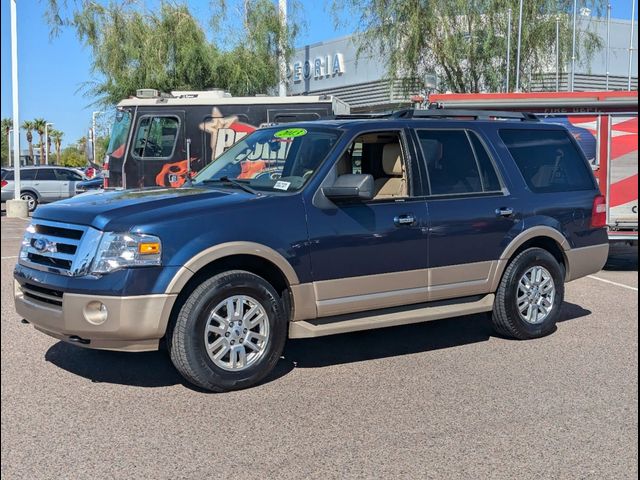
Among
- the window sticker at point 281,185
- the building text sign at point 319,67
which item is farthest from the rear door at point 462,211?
the building text sign at point 319,67

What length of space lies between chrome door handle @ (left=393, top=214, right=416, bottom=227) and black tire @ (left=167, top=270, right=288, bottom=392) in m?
1.21

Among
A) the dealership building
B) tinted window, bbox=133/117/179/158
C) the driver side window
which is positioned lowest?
the driver side window

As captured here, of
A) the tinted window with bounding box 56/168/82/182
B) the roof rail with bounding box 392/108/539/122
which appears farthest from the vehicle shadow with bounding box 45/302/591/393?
the tinted window with bounding box 56/168/82/182

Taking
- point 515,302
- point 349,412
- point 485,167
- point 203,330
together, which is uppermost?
point 485,167

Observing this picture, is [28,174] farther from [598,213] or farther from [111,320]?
[111,320]

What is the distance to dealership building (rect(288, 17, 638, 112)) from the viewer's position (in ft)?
68.2

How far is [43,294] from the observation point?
4984 mm

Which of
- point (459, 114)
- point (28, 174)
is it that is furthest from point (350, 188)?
point (28, 174)

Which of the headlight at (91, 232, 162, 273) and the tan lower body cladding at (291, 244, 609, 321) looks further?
the tan lower body cladding at (291, 244, 609, 321)

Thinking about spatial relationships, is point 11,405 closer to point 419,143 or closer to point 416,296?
point 416,296

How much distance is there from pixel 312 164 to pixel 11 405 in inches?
109

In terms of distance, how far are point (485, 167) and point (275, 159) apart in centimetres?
194

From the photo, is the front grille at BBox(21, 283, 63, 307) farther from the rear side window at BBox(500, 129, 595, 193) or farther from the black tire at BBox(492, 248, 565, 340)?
the rear side window at BBox(500, 129, 595, 193)

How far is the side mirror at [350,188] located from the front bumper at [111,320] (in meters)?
1.44
